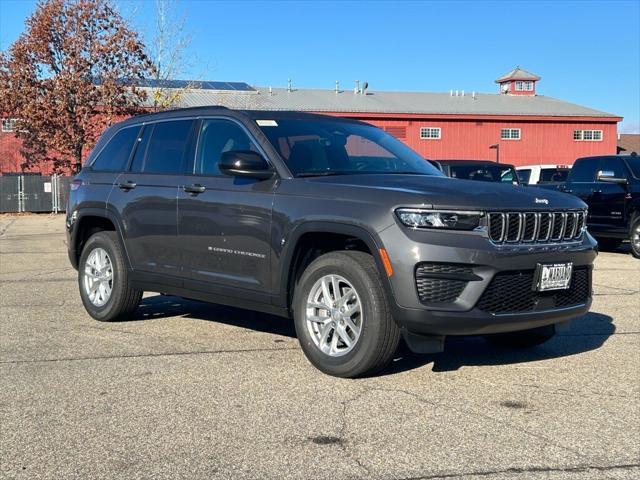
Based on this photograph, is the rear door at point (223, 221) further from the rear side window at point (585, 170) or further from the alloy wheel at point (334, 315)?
the rear side window at point (585, 170)

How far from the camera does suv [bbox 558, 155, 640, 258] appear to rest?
517 inches

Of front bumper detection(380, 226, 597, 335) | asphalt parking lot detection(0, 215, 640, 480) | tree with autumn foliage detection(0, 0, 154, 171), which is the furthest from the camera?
tree with autumn foliage detection(0, 0, 154, 171)

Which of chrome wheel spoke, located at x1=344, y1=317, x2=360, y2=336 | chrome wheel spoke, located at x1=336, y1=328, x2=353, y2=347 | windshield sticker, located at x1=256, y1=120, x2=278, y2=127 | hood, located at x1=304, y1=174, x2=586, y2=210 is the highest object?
windshield sticker, located at x1=256, y1=120, x2=278, y2=127

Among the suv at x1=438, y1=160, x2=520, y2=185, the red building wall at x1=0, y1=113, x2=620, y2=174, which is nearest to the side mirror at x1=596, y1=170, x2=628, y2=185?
the suv at x1=438, y1=160, x2=520, y2=185

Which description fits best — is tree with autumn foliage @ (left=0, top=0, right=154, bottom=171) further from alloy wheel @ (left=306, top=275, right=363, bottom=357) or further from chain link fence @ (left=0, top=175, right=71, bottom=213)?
alloy wheel @ (left=306, top=275, right=363, bottom=357)

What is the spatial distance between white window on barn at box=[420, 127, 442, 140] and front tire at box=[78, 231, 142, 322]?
128 ft

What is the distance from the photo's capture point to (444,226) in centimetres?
450

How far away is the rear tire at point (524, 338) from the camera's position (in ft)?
→ 18.6

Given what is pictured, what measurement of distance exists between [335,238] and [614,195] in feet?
32.1

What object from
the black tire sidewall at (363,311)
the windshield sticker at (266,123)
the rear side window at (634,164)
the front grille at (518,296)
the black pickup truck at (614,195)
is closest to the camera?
the front grille at (518,296)

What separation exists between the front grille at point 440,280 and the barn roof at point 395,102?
121ft

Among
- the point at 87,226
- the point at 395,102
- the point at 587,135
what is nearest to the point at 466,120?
the point at 395,102

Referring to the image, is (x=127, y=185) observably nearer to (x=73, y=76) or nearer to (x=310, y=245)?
(x=310, y=245)

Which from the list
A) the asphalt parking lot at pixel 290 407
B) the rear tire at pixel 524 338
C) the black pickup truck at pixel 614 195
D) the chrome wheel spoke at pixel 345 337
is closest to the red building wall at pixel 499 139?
the black pickup truck at pixel 614 195
